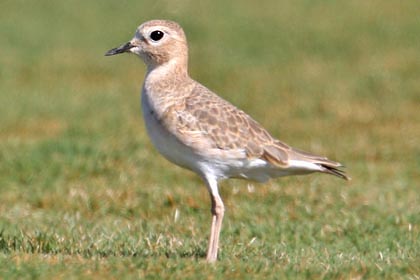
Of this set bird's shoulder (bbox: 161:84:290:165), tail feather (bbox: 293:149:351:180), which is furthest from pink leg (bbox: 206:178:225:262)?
tail feather (bbox: 293:149:351:180)

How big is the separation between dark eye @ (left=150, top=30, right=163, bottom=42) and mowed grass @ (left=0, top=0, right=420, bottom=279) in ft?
5.73

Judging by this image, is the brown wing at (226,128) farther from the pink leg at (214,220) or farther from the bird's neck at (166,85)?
the pink leg at (214,220)

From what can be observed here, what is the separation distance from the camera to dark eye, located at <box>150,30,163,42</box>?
27.3ft

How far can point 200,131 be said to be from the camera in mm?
7762

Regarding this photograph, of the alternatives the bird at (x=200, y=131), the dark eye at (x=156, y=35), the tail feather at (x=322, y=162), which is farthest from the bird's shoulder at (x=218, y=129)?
the dark eye at (x=156, y=35)

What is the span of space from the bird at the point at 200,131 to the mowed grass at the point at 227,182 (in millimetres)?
691

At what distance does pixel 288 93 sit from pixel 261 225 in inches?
323

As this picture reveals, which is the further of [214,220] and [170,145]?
[214,220]

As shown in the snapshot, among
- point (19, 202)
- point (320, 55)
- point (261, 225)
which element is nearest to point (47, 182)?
point (19, 202)

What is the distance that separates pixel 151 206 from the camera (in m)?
10.7

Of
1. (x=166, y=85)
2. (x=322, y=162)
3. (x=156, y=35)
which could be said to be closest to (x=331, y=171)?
(x=322, y=162)

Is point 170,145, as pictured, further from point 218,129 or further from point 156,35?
point 156,35

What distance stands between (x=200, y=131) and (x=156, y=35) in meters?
1.08

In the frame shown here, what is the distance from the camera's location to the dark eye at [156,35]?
8.34 metres
